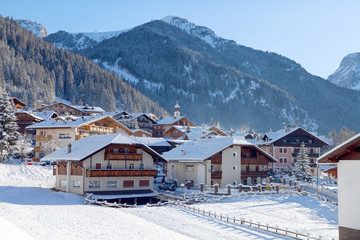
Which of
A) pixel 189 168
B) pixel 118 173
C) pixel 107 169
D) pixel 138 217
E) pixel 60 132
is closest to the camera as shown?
pixel 138 217

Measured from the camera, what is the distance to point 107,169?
45.4 meters

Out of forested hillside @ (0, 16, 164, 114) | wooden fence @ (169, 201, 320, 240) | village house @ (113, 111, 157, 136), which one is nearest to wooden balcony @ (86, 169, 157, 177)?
wooden fence @ (169, 201, 320, 240)

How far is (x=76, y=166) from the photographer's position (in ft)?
148

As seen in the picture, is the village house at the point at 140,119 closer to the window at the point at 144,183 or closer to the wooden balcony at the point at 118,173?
the window at the point at 144,183

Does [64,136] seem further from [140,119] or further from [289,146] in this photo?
[140,119]

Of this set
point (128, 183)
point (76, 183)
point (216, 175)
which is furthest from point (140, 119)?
point (76, 183)

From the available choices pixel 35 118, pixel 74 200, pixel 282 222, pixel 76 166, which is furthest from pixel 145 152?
pixel 35 118

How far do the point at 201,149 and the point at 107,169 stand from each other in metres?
16.4

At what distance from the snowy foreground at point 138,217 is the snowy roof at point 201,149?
10069 millimetres

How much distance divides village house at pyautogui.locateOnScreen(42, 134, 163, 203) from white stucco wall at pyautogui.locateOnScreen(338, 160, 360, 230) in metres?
32.2

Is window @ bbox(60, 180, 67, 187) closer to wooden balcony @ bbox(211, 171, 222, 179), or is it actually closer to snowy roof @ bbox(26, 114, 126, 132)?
wooden balcony @ bbox(211, 171, 222, 179)

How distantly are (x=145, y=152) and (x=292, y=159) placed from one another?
49968 mm

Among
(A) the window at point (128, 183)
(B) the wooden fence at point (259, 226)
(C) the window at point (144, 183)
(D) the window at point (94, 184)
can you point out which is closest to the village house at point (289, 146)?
(C) the window at point (144, 183)

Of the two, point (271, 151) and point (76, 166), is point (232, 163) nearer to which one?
point (76, 166)
